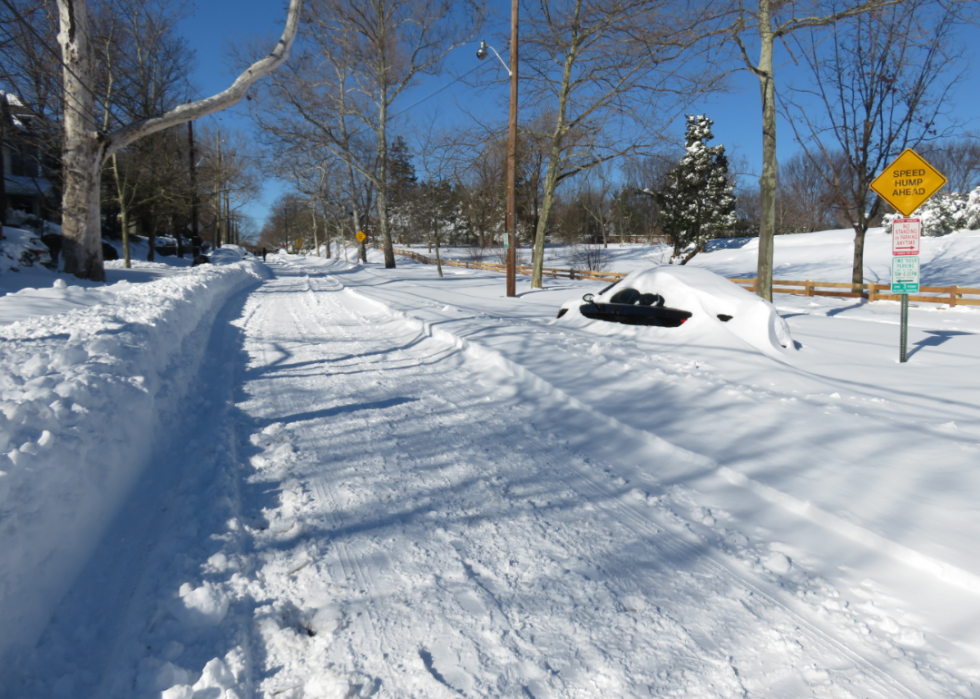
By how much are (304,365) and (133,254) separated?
34680 millimetres

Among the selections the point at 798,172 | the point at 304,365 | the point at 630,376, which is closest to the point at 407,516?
the point at 630,376

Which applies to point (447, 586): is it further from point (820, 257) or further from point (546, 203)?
point (820, 257)

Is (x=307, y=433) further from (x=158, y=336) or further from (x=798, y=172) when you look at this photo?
(x=798, y=172)

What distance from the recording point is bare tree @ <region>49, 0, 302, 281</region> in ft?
38.2

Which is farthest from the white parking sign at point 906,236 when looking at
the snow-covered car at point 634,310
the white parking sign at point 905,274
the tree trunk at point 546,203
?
the tree trunk at point 546,203

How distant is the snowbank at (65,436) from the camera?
8.16 feet

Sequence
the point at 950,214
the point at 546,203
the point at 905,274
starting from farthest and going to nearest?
1. the point at 950,214
2. the point at 546,203
3. the point at 905,274

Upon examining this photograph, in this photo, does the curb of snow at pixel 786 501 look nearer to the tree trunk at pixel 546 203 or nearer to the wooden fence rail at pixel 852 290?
the wooden fence rail at pixel 852 290

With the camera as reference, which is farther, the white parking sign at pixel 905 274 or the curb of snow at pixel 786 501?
the white parking sign at pixel 905 274

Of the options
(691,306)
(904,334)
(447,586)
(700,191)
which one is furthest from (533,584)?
(700,191)

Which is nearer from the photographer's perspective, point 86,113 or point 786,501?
point 786,501

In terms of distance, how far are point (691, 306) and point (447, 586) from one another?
7464 millimetres

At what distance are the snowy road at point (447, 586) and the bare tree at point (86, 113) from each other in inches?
405

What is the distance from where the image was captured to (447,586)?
2809 mm
